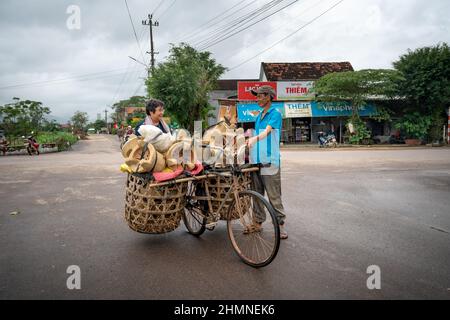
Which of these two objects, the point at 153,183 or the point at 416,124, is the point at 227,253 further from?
the point at 416,124

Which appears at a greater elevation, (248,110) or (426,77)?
(426,77)

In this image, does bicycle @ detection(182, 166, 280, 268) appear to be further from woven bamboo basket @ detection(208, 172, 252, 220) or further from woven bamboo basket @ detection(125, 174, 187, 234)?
woven bamboo basket @ detection(125, 174, 187, 234)

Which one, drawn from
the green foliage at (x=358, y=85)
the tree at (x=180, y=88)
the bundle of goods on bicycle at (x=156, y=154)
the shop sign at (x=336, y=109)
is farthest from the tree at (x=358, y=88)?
the bundle of goods on bicycle at (x=156, y=154)

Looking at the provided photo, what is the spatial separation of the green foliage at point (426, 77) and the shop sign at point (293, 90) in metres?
7.07

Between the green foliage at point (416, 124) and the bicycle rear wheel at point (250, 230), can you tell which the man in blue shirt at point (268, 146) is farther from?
the green foliage at point (416, 124)

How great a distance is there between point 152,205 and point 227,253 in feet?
3.41

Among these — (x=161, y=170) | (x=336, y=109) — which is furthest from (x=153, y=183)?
(x=336, y=109)

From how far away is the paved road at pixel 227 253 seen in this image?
283cm

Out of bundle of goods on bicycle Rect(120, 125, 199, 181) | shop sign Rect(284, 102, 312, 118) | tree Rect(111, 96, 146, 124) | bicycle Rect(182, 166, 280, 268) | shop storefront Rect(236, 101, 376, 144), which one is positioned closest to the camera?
bundle of goods on bicycle Rect(120, 125, 199, 181)

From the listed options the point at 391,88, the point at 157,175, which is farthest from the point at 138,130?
the point at 391,88

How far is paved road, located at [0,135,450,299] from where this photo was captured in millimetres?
2828

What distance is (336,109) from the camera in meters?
26.4

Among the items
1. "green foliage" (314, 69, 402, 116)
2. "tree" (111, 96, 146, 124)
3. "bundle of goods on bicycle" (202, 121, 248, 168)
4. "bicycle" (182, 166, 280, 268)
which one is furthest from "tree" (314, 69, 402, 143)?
"tree" (111, 96, 146, 124)

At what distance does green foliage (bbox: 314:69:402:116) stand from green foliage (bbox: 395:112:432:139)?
2.29m
